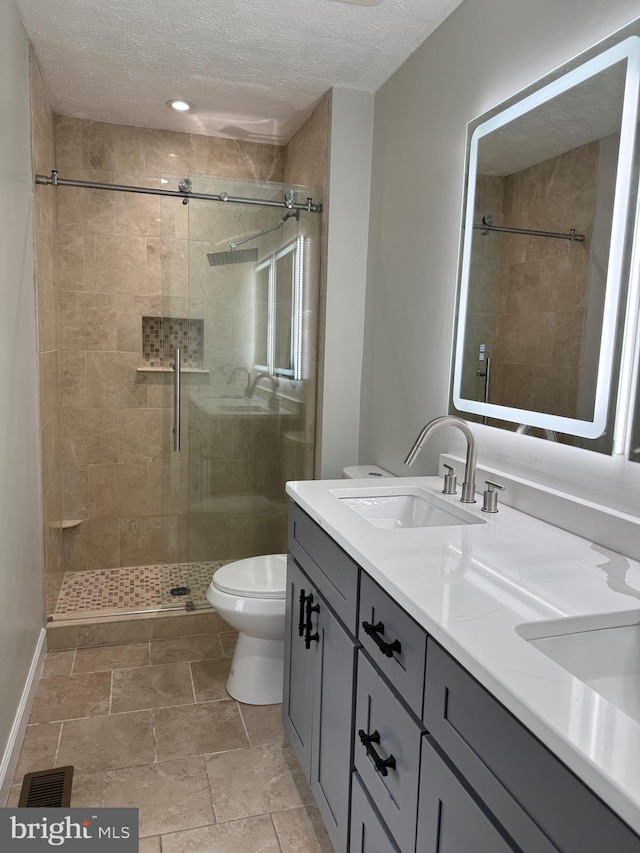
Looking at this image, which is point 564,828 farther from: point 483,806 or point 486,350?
point 486,350

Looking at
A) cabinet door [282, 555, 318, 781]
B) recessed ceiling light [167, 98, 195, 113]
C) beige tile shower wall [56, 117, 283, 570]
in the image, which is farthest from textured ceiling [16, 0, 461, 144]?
cabinet door [282, 555, 318, 781]

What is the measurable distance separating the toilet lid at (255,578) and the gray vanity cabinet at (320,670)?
0.90ft

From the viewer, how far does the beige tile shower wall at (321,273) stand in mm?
2850

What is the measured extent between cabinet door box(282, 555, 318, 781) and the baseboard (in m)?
0.83

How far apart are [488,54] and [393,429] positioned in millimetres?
1364

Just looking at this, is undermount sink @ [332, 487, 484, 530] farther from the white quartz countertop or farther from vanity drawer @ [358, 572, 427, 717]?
vanity drawer @ [358, 572, 427, 717]

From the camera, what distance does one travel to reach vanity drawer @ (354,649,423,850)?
1.11m

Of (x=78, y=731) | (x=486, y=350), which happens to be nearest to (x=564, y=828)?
(x=486, y=350)

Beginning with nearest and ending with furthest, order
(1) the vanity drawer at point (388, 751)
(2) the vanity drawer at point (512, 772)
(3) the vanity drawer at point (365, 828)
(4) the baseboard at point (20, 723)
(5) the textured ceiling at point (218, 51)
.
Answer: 1. (2) the vanity drawer at point (512, 772)
2. (1) the vanity drawer at point (388, 751)
3. (3) the vanity drawer at point (365, 828)
4. (4) the baseboard at point (20, 723)
5. (5) the textured ceiling at point (218, 51)

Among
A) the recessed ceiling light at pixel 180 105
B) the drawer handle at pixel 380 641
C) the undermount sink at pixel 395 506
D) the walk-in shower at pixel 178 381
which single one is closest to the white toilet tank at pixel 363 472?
the walk-in shower at pixel 178 381

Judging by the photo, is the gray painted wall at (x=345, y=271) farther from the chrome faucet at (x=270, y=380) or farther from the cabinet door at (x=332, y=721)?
the cabinet door at (x=332, y=721)

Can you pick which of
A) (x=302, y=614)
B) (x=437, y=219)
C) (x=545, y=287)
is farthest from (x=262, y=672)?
(x=437, y=219)

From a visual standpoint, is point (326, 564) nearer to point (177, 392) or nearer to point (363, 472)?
point (363, 472)

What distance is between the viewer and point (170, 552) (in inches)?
143
